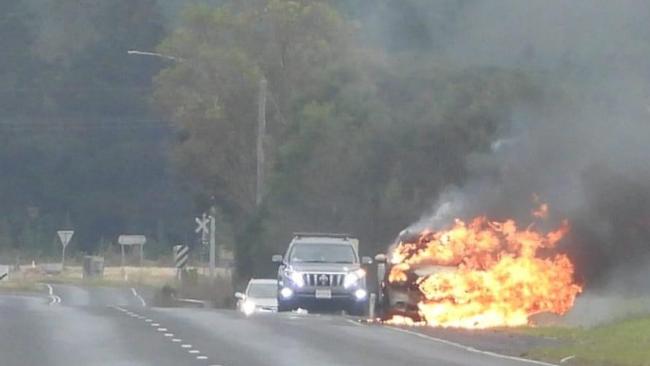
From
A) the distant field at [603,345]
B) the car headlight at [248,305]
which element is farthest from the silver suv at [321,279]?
the distant field at [603,345]

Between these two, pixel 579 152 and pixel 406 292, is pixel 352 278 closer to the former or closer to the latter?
pixel 406 292

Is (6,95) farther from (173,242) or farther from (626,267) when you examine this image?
(626,267)

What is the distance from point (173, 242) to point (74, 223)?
6.04 m

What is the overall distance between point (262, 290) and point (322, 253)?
7.94 meters

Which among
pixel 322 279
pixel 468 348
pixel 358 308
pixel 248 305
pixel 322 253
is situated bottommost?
pixel 468 348

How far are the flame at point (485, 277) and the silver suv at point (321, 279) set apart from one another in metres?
1.59

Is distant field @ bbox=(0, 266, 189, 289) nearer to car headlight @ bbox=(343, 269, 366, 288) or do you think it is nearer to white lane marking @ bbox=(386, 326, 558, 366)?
car headlight @ bbox=(343, 269, 366, 288)

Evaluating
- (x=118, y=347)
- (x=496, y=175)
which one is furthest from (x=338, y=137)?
(x=118, y=347)

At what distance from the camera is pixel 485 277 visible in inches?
1353

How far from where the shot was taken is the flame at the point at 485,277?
112 ft

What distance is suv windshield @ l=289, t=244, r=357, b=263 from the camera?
122ft

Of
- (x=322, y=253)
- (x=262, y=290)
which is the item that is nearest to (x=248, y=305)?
(x=262, y=290)

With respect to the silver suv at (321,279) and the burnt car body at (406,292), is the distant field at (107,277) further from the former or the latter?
the burnt car body at (406,292)

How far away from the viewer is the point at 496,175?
4084 centimetres
